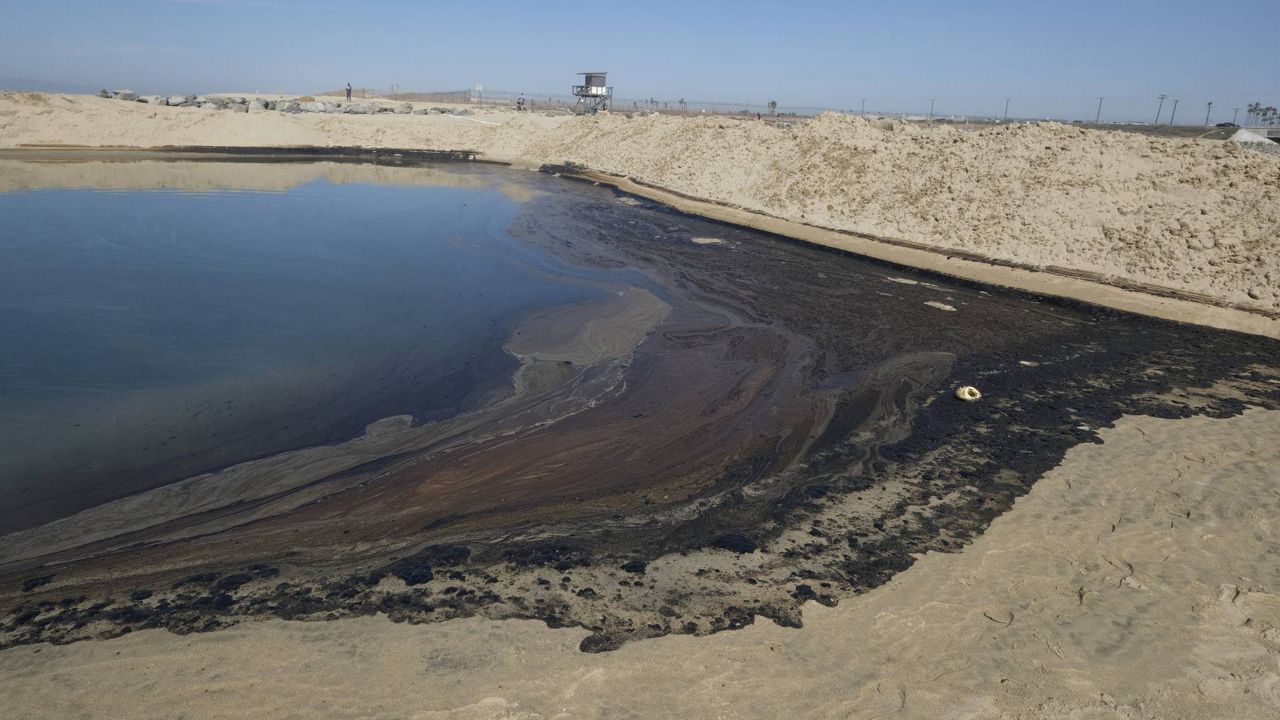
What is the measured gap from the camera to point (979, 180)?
26.3 meters

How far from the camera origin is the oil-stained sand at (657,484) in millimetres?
6324

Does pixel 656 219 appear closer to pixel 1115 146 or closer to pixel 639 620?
pixel 1115 146

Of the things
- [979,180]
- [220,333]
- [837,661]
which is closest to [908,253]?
[979,180]

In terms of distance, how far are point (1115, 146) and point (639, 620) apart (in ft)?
89.9

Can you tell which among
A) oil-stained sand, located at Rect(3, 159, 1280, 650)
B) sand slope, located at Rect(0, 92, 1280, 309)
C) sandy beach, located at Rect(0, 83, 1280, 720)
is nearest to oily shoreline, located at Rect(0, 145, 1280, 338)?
sandy beach, located at Rect(0, 83, 1280, 720)

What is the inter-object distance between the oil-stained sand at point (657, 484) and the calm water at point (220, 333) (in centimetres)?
95

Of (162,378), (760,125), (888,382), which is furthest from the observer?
(760,125)

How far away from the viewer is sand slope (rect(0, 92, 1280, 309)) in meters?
20.1

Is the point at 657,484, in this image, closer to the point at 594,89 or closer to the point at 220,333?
the point at 220,333

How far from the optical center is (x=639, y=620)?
6031 mm

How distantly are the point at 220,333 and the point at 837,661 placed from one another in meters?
13.1

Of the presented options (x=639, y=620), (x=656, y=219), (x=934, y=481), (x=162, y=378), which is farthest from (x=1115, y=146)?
(x=162, y=378)

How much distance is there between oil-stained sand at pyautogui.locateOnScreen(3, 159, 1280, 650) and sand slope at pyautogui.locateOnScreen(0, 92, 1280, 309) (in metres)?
5.82

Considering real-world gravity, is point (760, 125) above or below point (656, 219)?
above
